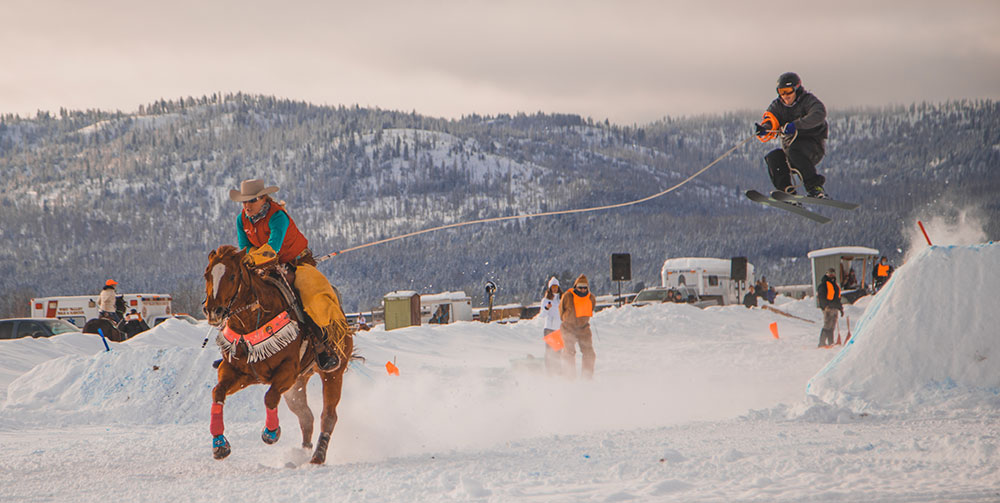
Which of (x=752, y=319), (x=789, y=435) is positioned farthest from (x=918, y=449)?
(x=752, y=319)

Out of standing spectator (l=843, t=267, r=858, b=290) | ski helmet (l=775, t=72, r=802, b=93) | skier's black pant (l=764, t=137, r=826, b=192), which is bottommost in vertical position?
standing spectator (l=843, t=267, r=858, b=290)

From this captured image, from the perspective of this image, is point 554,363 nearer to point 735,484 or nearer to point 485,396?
point 485,396

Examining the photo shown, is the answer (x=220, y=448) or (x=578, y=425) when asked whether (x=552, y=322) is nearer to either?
(x=578, y=425)

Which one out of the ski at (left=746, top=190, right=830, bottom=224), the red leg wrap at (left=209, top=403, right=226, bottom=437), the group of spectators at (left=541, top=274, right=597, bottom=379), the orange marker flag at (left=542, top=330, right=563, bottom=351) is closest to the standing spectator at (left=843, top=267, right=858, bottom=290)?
the orange marker flag at (left=542, top=330, right=563, bottom=351)

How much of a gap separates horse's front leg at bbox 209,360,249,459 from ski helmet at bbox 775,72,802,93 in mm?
6262

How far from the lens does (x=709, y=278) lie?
174 feet

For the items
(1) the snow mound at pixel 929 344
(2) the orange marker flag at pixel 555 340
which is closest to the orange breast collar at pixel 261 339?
(1) the snow mound at pixel 929 344

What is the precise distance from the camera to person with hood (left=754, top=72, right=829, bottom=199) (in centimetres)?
870

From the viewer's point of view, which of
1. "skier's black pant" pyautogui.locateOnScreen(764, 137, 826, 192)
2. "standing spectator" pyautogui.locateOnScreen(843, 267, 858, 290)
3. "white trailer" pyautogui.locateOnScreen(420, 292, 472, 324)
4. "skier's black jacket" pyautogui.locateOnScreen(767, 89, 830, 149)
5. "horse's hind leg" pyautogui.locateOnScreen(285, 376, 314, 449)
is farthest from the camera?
"white trailer" pyautogui.locateOnScreen(420, 292, 472, 324)

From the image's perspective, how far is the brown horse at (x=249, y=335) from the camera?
6793 mm

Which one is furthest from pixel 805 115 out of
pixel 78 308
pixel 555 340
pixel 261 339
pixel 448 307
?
pixel 78 308

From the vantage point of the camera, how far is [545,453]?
7.71 metres

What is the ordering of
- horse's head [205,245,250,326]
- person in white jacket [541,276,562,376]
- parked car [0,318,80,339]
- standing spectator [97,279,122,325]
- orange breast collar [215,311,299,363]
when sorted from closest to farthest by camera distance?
horse's head [205,245,250,326], orange breast collar [215,311,299,363], person in white jacket [541,276,562,376], standing spectator [97,279,122,325], parked car [0,318,80,339]

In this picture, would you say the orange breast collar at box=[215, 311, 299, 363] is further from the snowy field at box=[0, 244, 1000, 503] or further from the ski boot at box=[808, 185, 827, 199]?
the ski boot at box=[808, 185, 827, 199]
